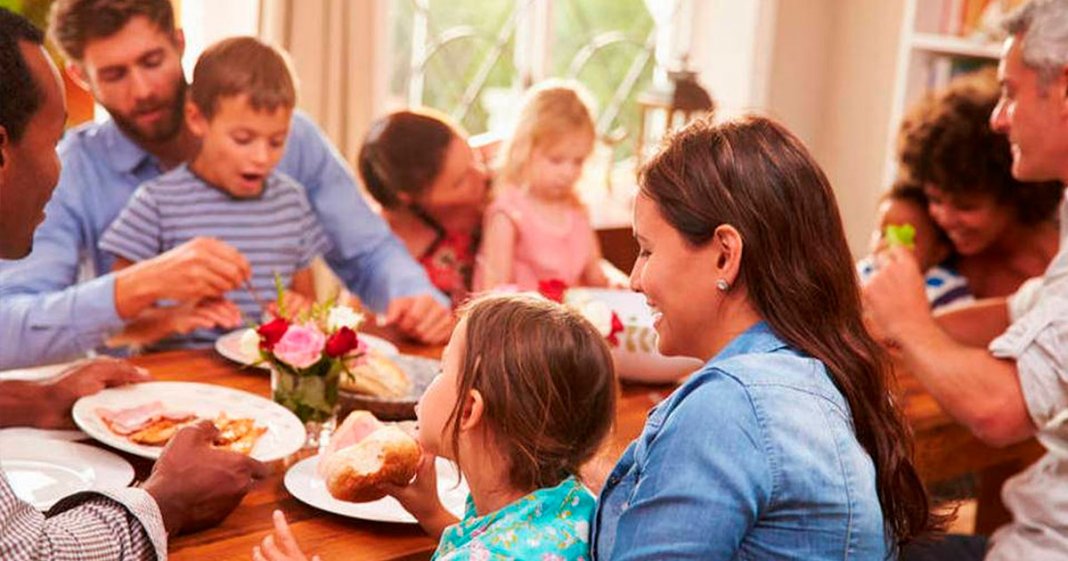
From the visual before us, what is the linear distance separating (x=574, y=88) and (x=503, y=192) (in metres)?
0.29

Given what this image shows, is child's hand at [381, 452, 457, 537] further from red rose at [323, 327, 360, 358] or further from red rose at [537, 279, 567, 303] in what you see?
red rose at [537, 279, 567, 303]

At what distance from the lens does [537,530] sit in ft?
4.27

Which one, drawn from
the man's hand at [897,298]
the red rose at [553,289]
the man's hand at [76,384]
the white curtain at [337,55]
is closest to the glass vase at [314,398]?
the man's hand at [76,384]

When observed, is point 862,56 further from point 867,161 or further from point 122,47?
point 122,47

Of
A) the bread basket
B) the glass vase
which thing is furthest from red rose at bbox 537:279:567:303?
the glass vase

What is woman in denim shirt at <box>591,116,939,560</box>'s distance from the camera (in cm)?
117

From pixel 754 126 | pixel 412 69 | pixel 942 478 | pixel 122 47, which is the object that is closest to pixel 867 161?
pixel 412 69

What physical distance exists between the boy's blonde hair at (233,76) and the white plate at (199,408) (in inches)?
18.1

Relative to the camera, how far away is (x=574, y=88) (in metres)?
2.95

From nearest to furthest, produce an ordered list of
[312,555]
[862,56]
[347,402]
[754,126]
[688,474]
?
[688,474] < [754,126] < [312,555] < [347,402] < [862,56]

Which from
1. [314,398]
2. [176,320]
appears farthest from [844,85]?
[314,398]

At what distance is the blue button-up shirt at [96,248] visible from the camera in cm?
199

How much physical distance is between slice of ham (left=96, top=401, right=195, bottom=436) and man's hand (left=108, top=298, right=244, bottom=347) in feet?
0.95

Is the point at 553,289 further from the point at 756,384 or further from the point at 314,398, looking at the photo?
the point at 756,384
